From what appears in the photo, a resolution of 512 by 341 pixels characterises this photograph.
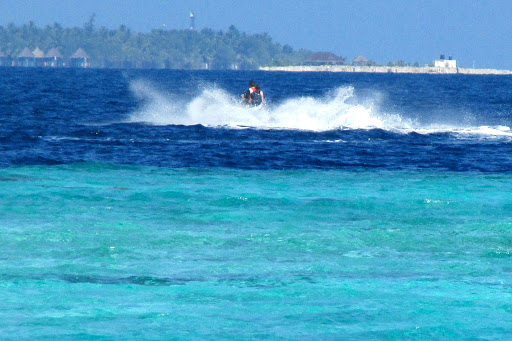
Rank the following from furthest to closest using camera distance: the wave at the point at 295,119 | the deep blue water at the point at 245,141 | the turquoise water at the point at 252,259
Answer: the wave at the point at 295,119 < the deep blue water at the point at 245,141 < the turquoise water at the point at 252,259

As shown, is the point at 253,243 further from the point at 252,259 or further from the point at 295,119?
the point at 295,119

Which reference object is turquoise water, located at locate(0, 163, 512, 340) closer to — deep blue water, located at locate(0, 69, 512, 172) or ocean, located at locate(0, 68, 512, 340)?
ocean, located at locate(0, 68, 512, 340)

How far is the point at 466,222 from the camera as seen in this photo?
1587 centimetres

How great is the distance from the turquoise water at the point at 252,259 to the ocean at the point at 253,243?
0.03 metres

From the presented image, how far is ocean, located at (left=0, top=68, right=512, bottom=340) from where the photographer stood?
9.98 m

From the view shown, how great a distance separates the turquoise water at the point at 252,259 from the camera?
989 cm

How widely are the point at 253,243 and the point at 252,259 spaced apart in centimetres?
107

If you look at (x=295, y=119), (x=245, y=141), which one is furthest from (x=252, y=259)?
(x=295, y=119)

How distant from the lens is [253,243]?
13.9 m

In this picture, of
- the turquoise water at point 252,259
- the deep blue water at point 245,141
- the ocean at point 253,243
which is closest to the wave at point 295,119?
the deep blue water at point 245,141

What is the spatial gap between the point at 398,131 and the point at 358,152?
9.07 meters

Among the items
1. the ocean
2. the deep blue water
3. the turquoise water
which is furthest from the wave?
the turquoise water

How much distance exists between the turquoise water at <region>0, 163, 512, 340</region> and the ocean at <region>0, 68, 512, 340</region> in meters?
0.03

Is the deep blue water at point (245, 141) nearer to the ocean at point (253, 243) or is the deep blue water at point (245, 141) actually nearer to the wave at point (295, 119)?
A: the wave at point (295, 119)
